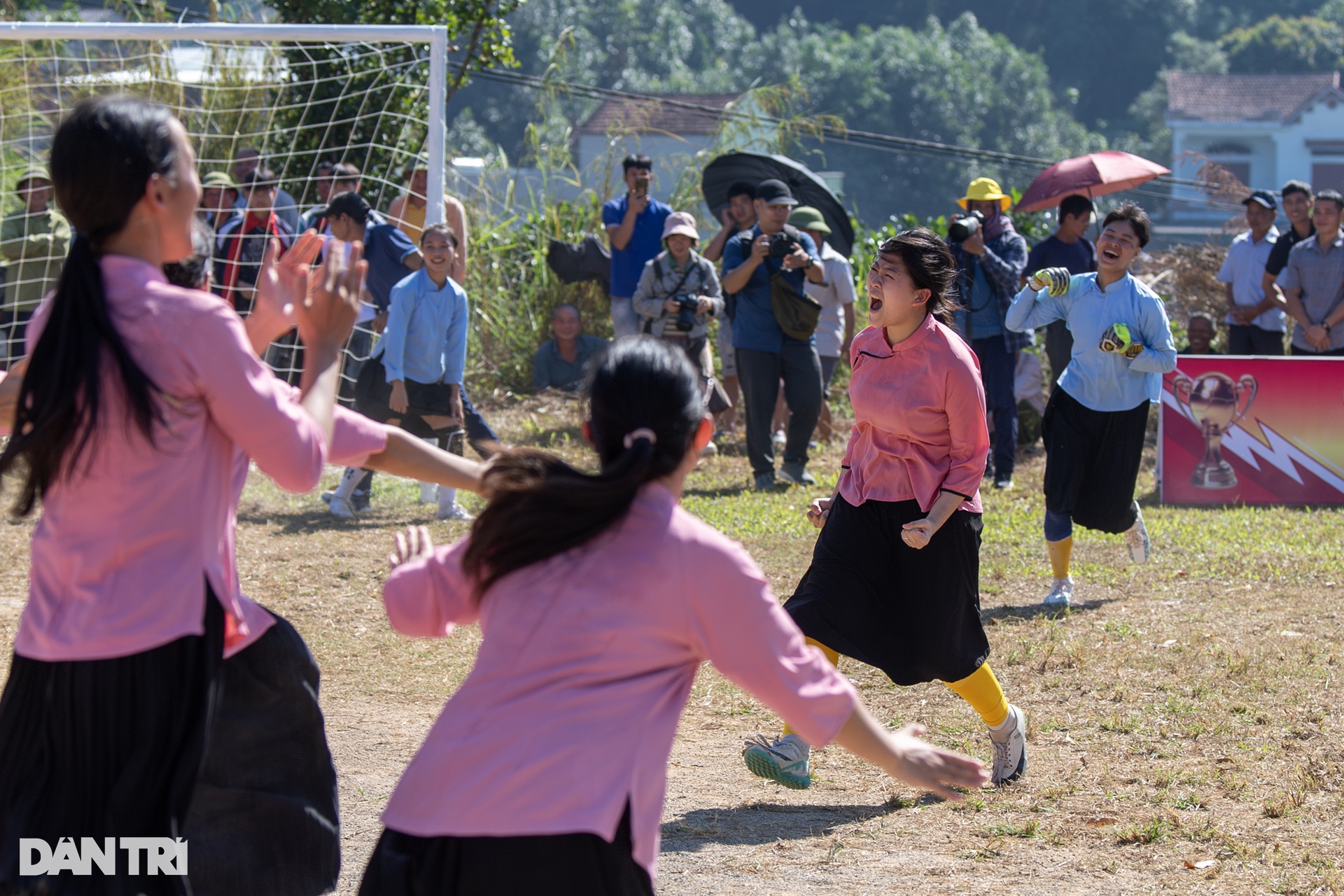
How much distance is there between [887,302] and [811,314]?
17.8 ft

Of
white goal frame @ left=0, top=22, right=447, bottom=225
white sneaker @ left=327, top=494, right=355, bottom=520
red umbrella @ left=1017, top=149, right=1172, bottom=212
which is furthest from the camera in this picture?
red umbrella @ left=1017, top=149, right=1172, bottom=212

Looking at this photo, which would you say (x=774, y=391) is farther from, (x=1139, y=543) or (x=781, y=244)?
(x=1139, y=543)

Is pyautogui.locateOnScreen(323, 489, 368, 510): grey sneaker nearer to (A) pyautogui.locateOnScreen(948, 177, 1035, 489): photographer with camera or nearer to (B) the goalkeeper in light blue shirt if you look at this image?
(A) pyautogui.locateOnScreen(948, 177, 1035, 489): photographer with camera

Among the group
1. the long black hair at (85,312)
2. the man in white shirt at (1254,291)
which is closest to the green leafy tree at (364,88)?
the man in white shirt at (1254,291)

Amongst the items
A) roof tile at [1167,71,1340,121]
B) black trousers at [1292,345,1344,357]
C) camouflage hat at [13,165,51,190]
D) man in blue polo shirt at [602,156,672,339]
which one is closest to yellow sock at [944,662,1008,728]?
man in blue polo shirt at [602,156,672,339]

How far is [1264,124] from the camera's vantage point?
3031 inches

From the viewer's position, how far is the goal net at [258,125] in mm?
9547

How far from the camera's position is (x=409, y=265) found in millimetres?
9281

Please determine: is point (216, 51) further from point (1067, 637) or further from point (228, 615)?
point (228, 615)

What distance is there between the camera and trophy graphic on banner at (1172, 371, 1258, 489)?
993 centimetres

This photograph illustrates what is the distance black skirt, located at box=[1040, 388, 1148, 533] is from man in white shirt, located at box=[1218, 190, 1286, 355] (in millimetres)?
4983

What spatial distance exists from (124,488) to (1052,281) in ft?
15.8

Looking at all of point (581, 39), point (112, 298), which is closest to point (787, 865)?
point (112, 298)

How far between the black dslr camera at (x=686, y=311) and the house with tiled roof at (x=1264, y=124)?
7095 cm
